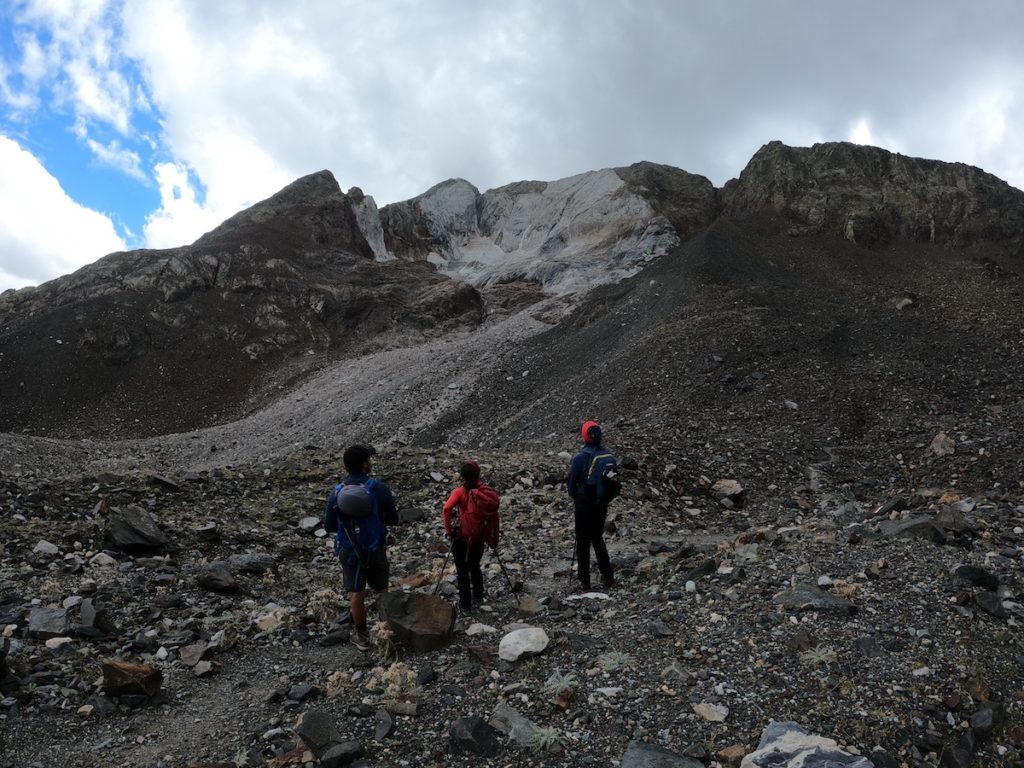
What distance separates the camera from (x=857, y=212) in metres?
42.8

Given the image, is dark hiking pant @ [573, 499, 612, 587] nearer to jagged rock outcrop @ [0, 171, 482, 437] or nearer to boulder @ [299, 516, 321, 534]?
boulder @ [299, 516, 321, 534]

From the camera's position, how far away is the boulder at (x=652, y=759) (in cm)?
418

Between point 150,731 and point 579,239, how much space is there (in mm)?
50493

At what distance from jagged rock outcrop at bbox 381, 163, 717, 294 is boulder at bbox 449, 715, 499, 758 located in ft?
132

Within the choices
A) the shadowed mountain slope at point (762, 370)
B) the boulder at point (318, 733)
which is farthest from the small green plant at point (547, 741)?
the shadowed mountain slope at point (762, 370)

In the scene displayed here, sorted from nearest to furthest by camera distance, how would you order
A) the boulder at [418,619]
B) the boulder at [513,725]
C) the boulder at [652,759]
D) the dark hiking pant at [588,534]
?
the boulder at [652,759] → the boulder at [513,725] → the boulder at [418,619] → the dark hiking pant at [588,534]

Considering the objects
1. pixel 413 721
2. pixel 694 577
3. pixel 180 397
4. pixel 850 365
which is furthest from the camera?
pixel 180 397

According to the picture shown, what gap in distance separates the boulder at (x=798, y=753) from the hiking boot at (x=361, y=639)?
3642mm

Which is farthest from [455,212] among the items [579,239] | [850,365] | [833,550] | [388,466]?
[833,550]

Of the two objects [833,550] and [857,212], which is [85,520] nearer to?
[833,550]

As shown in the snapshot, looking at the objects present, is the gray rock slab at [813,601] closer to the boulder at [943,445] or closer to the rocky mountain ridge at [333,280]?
the boulder at [943,445]

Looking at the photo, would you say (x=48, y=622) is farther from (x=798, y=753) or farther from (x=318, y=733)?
(x=798, y=753)

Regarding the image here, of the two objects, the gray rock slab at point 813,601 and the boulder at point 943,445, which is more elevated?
the boulder at point 943,445

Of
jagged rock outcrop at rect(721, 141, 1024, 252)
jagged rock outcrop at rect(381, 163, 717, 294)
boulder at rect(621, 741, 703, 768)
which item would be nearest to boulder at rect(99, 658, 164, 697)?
boulder at rect(621, 741, 703, 768)
